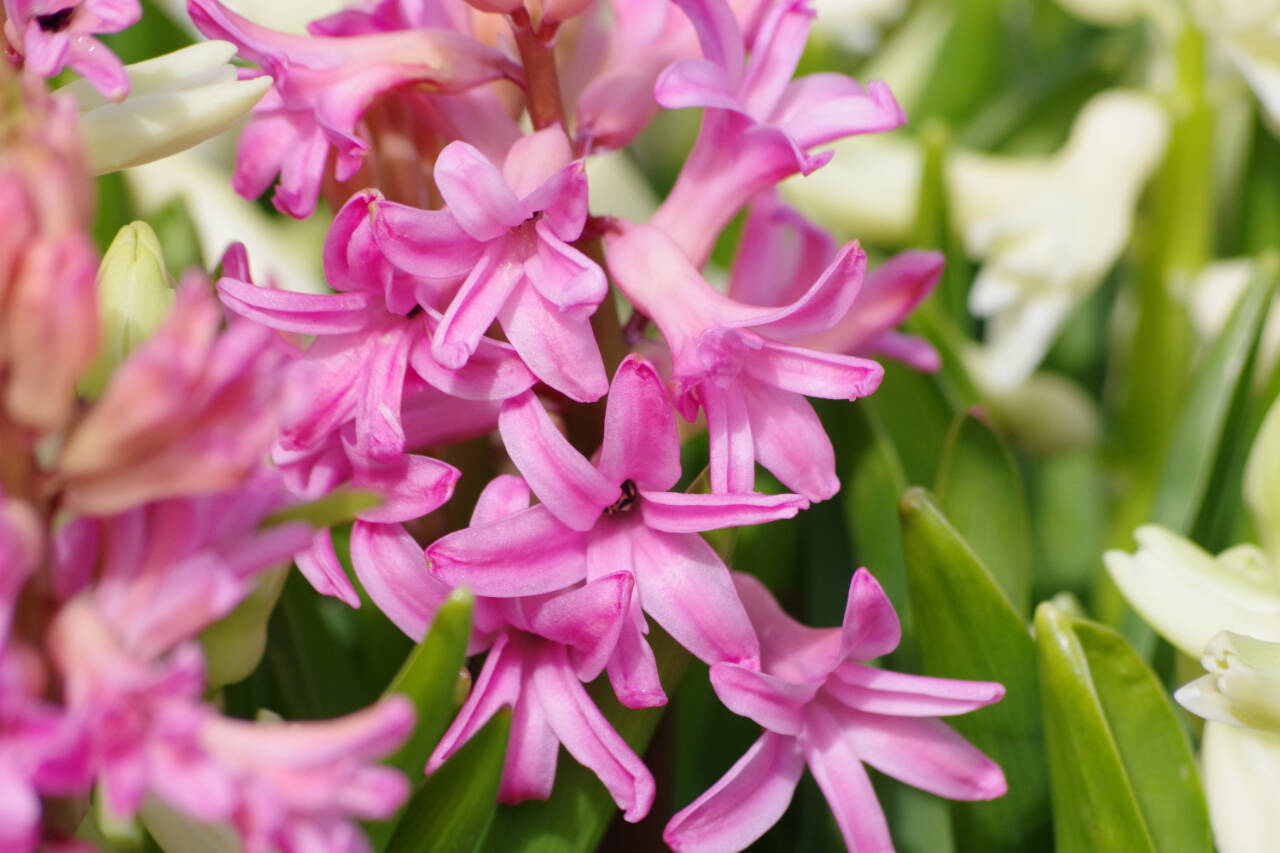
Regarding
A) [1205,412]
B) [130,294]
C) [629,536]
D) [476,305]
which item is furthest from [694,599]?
[1205,412]

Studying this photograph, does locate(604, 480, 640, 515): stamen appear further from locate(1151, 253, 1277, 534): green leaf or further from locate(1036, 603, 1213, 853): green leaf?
locate(1151, 253, 1277, 534): green leaf

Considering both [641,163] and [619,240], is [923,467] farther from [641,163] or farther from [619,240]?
[641,163]

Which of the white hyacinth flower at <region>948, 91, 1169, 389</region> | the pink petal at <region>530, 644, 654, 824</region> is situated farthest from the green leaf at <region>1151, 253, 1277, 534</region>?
the pink petal at <region>530, 644, 654, 824</region>

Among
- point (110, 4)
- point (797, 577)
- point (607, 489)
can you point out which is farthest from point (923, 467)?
point (110, 4)

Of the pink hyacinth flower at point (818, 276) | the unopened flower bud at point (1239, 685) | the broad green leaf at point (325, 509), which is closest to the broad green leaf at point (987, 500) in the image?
the pink hyacinth flower at point (818, 276)

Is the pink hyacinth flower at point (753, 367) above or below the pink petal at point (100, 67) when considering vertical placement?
below

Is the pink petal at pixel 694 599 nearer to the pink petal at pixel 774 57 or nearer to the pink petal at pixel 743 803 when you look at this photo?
the pink petal at pixel 743 803

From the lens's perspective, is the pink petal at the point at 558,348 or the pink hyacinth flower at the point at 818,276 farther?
the pink hyacinth flower at the point at 818,276
